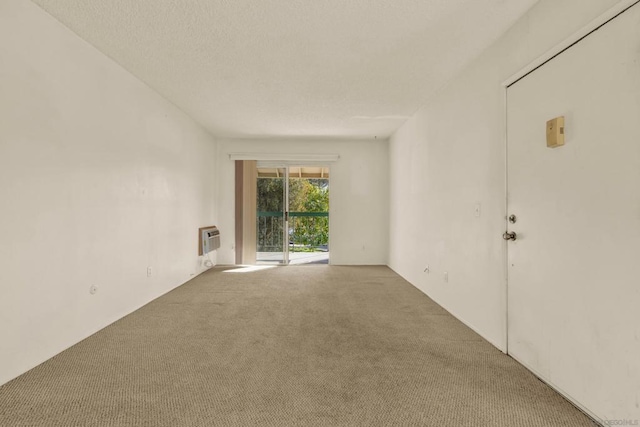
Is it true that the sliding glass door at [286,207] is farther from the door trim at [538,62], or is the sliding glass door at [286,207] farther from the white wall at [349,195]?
the door trim at [538,62]

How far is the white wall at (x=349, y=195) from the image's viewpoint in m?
5.83

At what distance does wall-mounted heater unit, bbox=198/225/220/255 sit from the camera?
4.99m

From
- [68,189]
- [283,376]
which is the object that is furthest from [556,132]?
[68,189]

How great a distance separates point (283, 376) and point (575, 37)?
2.54 metres

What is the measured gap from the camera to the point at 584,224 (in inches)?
61.2

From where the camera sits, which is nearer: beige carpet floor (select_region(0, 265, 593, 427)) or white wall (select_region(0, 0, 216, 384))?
beige carpet floor (select_region(0, 265, 593, 427))

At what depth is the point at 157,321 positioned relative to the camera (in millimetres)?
2814

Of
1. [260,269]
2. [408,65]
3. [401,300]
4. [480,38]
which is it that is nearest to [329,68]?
[408,65]

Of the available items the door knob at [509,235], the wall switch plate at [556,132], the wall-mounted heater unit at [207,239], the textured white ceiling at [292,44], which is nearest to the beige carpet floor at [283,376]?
the door knob at [509,235]

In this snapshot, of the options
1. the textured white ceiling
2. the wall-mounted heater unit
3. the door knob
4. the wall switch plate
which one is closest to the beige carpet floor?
the door knob

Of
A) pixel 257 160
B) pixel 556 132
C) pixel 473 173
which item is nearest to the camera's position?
pixel 556 132

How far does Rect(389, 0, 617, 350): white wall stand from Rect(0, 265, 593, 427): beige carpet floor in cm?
38

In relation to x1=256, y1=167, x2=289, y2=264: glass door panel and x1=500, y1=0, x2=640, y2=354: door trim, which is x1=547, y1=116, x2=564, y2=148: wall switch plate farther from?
x1=256, y1=167, x2=289, y2=264: glass door panel

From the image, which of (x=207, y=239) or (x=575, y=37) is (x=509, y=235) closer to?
(x=575, y=37)
